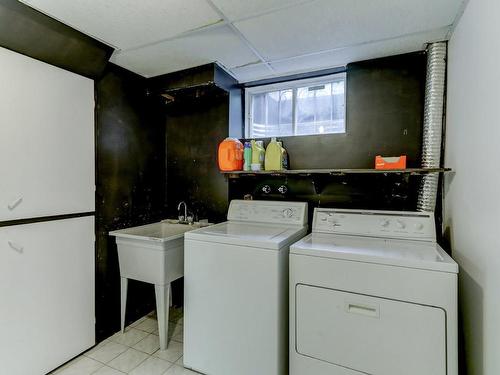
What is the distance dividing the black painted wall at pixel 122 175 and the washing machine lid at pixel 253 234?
83cm

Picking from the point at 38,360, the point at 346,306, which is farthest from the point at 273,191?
the point at 38,360

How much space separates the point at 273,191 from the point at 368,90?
3.76 feet

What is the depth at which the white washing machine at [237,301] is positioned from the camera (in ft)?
5.22

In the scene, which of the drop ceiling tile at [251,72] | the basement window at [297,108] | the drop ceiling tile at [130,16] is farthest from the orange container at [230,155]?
the drop ceiling tile at [130,16]

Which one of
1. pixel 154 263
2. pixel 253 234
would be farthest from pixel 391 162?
pixel 154 263

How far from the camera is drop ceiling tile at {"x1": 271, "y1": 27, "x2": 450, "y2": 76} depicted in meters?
1.82

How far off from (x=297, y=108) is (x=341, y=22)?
0.95 m

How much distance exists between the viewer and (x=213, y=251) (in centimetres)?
176

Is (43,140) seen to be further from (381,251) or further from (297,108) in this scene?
(381,251)

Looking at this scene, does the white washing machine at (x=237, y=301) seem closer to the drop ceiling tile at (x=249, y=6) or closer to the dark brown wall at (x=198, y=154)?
the dark brown wall at (x=198, y=154)

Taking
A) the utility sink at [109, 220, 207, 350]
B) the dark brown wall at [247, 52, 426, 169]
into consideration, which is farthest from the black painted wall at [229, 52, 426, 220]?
the utility sink at [109, 220, 207, 350]

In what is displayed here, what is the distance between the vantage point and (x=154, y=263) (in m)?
2.06

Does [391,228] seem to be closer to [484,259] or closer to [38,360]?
[484,259]

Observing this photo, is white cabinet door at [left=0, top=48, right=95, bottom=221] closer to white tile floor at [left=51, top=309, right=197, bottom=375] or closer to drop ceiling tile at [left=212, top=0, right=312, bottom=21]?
white tile floor at [left=51, top=309, right=197, bottom=375]
